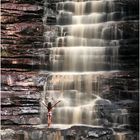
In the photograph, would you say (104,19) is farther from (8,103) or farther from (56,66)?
(8,103)

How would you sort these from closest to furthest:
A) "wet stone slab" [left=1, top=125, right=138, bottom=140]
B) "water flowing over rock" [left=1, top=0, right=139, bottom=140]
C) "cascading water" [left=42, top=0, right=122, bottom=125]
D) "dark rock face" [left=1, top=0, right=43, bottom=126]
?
"wet stone slab" [left=1, top=125, right=138, bottom=140]
"water flowing over rock" [left=1, top=0, right=139, bottom=140]
"cascading water" [left=42, top=0, right=122, bottom=125]
"dark rock face" [left=1, top=0, right=43, bottom=126]

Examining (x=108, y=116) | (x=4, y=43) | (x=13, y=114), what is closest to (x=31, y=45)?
(x=4, y=43)

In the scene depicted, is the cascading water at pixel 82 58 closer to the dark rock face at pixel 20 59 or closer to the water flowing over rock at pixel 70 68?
the water flowing over rock at pixel 70 68

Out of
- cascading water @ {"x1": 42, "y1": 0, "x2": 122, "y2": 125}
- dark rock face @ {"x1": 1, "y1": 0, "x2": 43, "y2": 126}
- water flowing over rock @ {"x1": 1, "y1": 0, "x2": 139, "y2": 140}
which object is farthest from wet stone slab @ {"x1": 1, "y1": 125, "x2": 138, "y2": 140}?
dark rock face @ {"x1": 1, "y1": 0, "x2": 43, "y2": 126}

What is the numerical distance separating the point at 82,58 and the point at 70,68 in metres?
0.74

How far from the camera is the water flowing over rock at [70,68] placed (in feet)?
57.8

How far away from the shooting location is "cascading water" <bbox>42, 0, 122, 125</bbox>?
18.5 m

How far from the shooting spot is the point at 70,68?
20.5 metres

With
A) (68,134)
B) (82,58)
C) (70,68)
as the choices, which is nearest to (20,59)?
(70,68)

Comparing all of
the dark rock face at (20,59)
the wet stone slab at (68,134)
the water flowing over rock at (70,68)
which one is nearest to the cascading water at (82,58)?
the water flowing over rock at (70,68)

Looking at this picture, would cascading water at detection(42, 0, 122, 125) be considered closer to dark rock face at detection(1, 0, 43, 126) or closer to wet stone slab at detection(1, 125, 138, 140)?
dark rock face at detection(1, 0, 43, 126)

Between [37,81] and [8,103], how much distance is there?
1.82 metres

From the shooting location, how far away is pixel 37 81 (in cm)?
2002

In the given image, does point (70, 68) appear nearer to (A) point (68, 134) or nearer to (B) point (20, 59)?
(B) point (20, 59)
